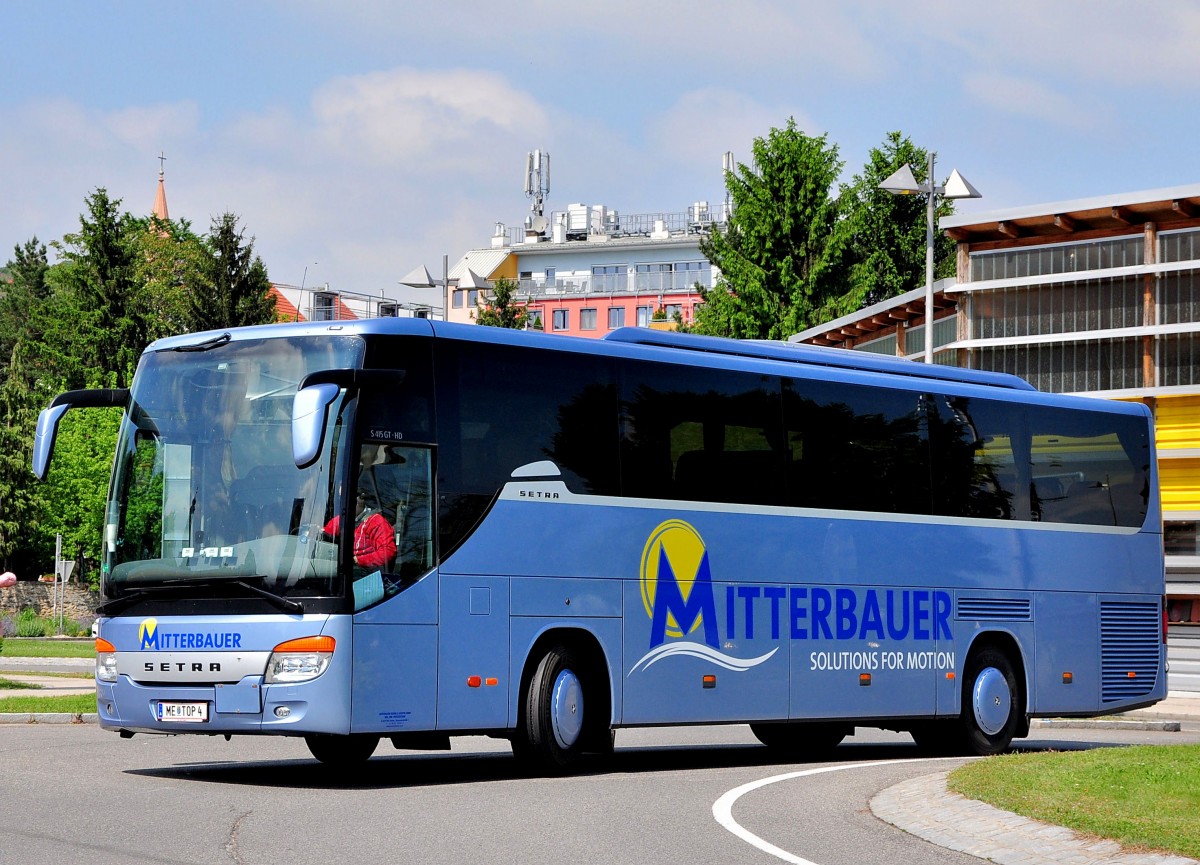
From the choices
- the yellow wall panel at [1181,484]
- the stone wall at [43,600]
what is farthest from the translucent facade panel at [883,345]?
the stone wall at [43,600]

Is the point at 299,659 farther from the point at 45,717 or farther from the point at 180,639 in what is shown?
the point at 45,717

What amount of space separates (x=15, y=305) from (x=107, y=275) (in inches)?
1275

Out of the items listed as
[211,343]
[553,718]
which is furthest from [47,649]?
[553,718]

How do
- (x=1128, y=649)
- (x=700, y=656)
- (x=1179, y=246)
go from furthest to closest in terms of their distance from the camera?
(x=1179, y=246), (x=1128, y=649), (x=700, y=656)

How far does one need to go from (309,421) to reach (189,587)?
2.02 meters

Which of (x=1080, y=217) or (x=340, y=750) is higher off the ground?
(x=1080, y=217)

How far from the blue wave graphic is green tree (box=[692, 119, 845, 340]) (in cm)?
4585

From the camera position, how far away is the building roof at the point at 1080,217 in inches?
1628

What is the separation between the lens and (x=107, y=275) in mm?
85062

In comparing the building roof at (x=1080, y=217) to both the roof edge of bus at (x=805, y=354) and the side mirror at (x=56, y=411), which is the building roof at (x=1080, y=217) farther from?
the side mirror at (x=56, y=411)

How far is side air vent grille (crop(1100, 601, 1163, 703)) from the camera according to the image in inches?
820

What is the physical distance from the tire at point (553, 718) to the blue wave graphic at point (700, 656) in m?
0.73

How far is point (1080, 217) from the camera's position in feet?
141

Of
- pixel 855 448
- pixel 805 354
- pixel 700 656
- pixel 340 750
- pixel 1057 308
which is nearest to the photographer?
pixel 340 750
